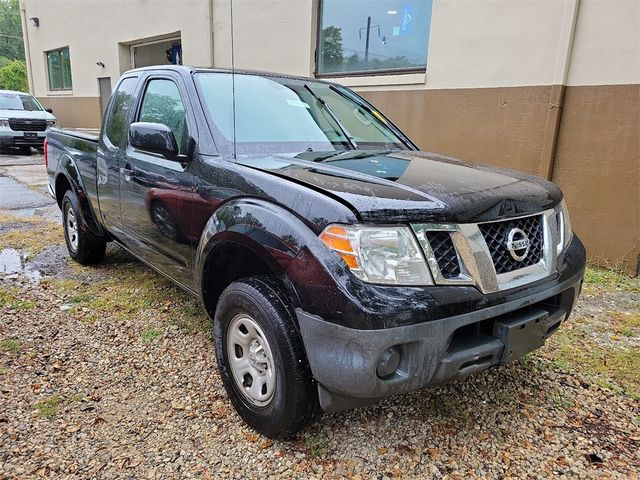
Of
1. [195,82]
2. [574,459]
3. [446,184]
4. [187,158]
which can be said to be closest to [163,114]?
[195,82]

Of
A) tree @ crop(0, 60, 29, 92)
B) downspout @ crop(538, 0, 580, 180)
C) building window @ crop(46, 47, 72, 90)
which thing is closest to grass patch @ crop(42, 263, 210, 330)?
downspout @ crop(538, 0, 580, 180)

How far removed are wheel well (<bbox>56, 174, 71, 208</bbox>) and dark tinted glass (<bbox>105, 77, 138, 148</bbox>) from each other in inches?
47.3

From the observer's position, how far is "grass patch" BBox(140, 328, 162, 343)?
11.2 feet

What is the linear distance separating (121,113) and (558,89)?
4.46 m

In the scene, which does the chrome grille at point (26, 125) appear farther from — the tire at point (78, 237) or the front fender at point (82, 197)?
the front fender at point (82, 197)

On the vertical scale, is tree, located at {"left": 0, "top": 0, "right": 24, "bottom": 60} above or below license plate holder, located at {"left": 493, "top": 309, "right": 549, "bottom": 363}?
above

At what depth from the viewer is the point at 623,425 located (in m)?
2.58

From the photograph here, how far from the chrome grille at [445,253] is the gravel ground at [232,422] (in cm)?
97

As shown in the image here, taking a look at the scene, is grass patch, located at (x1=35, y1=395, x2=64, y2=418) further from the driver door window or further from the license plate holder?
the license plate holder

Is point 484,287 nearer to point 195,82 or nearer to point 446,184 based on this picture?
point 446,184

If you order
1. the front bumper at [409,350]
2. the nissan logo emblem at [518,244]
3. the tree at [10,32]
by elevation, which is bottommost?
the front bumper at [409,350]

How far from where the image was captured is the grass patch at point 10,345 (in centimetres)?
318

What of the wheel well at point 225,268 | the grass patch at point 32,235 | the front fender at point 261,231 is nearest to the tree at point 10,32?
the grass patch at point 32,235

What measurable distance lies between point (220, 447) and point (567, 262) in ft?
6.45
